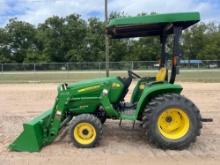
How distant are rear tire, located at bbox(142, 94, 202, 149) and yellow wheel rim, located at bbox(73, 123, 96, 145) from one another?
922 mm

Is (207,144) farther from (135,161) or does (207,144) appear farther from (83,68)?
(83,68)

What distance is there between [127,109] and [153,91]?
805 mm

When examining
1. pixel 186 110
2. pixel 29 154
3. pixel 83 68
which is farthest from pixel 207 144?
pixel 83 68

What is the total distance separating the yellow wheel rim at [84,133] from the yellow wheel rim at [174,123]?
1165 mm

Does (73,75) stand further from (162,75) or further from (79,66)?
(162,75)

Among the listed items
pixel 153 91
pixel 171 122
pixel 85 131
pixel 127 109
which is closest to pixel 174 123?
pixel 171 122

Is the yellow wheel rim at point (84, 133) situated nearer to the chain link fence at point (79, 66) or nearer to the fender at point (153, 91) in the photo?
the fender at point (153, 91)

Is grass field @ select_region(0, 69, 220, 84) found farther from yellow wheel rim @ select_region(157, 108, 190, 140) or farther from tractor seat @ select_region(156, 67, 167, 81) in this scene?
yellow wheel rim @ select_region(157, 108, 190, 140)

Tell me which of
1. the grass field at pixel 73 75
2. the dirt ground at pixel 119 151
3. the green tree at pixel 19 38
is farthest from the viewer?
the green tree at pixel 19 38

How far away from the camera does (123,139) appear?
27.4 ft

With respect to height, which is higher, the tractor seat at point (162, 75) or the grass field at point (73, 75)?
the tractor seat at point (162, 75)

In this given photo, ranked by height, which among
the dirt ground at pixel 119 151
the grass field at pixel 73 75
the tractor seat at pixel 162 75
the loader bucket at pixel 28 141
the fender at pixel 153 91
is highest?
the tractor seat at pixel 162 75

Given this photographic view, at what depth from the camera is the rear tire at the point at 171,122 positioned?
7457 mm

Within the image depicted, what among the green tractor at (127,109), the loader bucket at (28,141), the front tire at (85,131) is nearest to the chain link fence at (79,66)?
the green tractor at (127,109)
